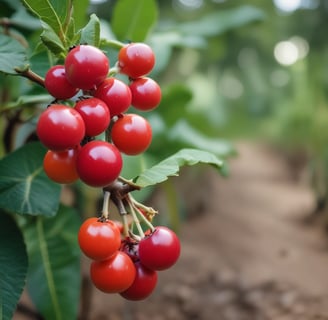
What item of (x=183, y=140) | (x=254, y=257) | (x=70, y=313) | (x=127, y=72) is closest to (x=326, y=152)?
(x=254, y=257)

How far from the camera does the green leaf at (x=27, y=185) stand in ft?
2.48

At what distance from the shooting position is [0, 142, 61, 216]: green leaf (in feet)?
2.48

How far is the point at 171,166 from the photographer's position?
0.65m

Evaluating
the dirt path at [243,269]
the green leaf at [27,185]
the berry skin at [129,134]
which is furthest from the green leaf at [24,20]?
the dirt path at [243,269]

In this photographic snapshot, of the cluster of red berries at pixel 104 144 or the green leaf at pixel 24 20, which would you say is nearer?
the cluster of red berries at pixel 104 144

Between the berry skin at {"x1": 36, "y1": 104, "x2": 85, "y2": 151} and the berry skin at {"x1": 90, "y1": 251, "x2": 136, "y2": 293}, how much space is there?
15 centimetres

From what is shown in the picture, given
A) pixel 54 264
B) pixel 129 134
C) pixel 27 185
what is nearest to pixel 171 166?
pixel 129 134

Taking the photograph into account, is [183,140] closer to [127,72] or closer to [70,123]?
[127,72]

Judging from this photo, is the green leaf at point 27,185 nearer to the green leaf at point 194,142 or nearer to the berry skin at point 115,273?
the berry skin at point 115,273

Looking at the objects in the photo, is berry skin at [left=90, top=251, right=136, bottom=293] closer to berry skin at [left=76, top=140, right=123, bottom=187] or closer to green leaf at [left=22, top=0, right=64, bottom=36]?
berry skin at [left=76, top=140, right=123, bottom=187]

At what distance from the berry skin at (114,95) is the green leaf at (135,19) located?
47 cm

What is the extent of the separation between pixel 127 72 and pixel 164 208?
1578mm

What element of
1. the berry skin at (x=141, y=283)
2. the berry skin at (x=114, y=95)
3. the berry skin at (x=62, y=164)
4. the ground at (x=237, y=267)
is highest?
the berry skin at (x=114, y=95)

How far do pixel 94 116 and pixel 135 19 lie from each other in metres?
0.56
